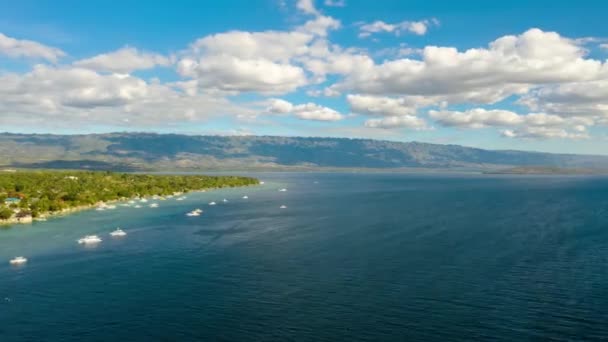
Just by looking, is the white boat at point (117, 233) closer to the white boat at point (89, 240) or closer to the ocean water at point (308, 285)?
the ocean water at point (308, 285)

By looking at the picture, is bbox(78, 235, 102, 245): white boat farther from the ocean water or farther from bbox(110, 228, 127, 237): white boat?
bbox(110, 228, 127, 237): white boat

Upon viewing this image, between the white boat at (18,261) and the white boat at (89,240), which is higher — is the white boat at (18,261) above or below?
below

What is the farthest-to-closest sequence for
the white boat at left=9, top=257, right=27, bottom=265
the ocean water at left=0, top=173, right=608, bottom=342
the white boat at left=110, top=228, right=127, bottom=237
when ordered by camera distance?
the white boat at left=110, top=228, right=127, bottom=237
the white boat at left=9, top=257, right=27, bottom=265
the ocean water at left=0, top=173, right=608, bottom=342

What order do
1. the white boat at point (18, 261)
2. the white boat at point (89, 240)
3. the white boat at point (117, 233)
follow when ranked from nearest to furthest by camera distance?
the white boat at point (18, 261) < the white boat at point (89, 240) < the white boat at point (117, 233)

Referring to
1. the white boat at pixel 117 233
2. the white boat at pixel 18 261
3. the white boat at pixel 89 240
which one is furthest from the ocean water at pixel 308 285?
the white boat at pixel 89 240

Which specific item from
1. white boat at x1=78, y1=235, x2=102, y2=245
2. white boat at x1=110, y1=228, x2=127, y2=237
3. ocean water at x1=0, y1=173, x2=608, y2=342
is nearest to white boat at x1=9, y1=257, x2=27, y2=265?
ocean water at x1=0, y1=173, x2=608, y2=342

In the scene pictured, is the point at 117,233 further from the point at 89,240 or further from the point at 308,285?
the point at 308,285

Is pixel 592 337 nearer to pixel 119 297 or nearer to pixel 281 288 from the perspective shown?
pixel 281 288

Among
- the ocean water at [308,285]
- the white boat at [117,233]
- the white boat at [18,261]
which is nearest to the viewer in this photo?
the ocean water at [308,285]

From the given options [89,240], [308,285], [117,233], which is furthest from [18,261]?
[308,285]
